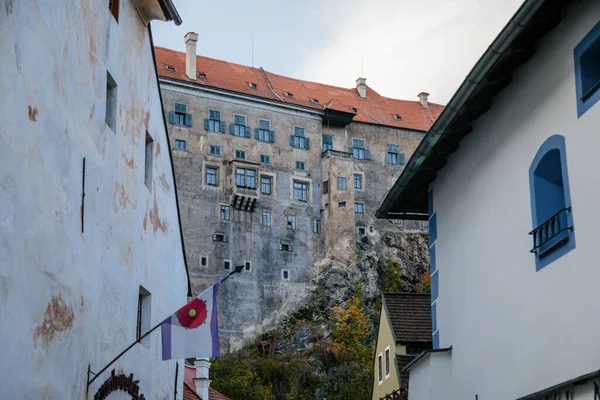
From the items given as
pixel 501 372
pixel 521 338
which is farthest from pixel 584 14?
pixel 501 372

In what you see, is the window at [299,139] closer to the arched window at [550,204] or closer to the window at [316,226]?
the window at [316,226]

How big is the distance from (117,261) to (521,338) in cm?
559

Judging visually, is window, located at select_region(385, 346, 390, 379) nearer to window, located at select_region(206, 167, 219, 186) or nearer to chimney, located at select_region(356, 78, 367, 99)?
window, located at select_region(206, 167, 219, 186)

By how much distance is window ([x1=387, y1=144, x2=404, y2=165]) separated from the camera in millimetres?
68938

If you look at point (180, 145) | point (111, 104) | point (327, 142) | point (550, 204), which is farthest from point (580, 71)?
point (327, 142)

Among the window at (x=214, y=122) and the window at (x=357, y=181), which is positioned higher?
the window at (x=214, y=122)

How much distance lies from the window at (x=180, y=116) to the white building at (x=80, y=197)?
145ft

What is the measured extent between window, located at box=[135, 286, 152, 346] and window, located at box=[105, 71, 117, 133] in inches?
112

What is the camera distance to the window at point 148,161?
601 inches

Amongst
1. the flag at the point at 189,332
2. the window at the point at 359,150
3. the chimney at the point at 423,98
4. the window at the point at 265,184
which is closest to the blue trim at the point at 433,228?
the flag at the point at 189,332

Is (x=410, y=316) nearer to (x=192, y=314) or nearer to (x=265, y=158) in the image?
(x=192, y=314)

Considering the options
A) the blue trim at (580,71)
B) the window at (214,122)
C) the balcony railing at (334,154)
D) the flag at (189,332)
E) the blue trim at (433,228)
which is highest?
the window at (214,122)

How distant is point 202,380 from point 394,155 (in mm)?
48242

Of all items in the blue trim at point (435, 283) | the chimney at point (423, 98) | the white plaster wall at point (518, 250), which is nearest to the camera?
the white plaster wall at point (518, 250)
